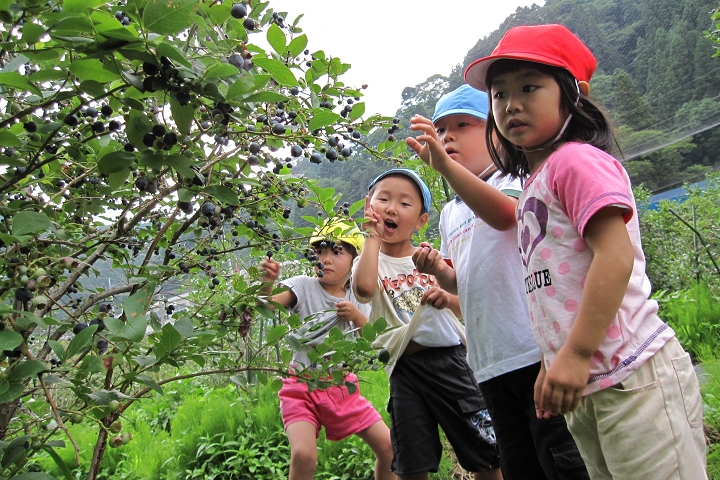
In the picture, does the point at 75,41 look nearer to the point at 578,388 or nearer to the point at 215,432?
the point at 578,388

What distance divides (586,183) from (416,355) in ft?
3.47

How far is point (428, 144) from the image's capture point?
1166mm

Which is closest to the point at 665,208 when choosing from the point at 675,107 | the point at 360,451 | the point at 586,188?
the point at 360,451

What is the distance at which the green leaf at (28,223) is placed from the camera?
76 centimetres

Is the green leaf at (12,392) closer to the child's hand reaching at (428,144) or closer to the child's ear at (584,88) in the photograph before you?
the child's hand reaching at (428,144)

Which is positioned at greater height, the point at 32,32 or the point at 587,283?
the point at 32,32

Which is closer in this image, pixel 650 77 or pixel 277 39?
pixel 277 39

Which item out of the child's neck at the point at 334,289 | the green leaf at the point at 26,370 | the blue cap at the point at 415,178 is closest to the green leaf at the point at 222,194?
the green leaf at the point at 26,370

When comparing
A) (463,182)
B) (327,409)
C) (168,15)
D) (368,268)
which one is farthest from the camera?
(327,409)

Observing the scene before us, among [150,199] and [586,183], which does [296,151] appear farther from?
[586,183]

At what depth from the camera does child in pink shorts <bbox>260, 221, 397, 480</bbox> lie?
1897mm

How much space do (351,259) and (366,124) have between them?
123cm

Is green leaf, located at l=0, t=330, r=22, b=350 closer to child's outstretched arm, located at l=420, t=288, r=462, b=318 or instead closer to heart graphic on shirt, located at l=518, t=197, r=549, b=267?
heart graphic on shirt, located at l=518, t=197, r=549, b=267

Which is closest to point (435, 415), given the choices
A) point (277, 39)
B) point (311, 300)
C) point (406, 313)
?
point (406, 313)
